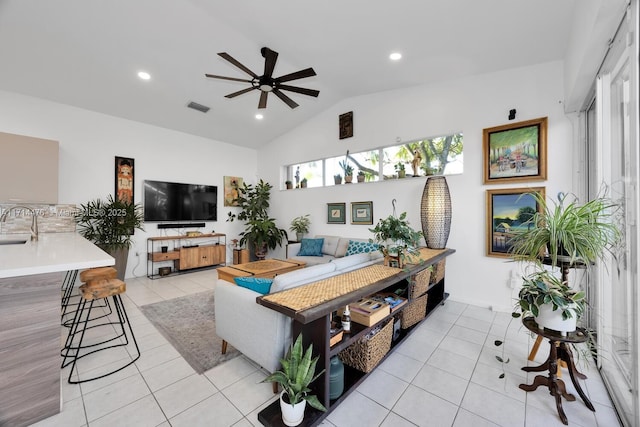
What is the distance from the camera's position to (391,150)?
4.45 meters


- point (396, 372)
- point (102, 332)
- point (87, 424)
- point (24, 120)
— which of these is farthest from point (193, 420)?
point (24, 120)

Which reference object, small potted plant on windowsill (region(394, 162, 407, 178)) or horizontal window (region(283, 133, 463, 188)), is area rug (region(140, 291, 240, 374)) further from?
small potted plant on windowsill (region(394, 162, 407, 178))

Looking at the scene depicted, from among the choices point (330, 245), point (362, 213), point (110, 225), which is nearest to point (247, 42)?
point (362, 213)

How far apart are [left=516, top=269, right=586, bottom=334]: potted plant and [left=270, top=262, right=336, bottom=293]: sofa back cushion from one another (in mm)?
1402

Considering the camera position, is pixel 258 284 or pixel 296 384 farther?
pixel 258 284

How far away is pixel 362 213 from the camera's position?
4.66 m

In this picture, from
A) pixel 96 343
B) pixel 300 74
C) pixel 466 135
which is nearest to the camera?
pixel 96 343

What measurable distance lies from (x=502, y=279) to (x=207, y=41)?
4.85m

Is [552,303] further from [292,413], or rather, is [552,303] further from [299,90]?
[299,90]

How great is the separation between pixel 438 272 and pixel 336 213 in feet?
7.49

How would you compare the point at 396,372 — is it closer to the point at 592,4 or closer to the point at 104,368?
the point at 104,368

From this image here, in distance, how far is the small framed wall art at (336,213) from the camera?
4.97 m

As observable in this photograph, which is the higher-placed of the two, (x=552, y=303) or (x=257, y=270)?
(x=552, y=303)

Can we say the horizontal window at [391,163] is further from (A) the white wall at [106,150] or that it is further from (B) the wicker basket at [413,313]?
(A) the white wall at [106,150]
